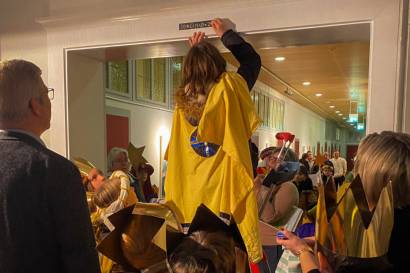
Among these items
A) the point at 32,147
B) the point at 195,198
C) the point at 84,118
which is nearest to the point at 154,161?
the point at 84,118

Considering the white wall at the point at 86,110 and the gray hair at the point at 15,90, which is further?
the white wall at the point at 86,110

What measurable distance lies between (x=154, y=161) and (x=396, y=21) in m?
3.43

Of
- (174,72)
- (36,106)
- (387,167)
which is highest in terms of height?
(174,72)

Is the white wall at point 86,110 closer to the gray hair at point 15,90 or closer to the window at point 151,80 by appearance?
the gray hair at point 15,90

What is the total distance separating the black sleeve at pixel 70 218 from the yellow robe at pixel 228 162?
0.32 m

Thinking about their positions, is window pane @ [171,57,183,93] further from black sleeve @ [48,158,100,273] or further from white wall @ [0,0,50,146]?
Answer: black sleeve @ [48,158,100,273]

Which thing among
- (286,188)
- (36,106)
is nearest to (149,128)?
(286,188)

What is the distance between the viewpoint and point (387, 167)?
0.89 m

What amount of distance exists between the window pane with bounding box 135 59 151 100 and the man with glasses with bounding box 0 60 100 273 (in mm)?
3146

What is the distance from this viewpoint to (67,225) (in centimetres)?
80

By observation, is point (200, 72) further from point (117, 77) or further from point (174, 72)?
point (174, 72)

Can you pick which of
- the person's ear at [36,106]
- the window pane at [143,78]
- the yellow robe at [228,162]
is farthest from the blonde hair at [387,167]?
the window pane at [143,78]

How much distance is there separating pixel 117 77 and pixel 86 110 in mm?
1718

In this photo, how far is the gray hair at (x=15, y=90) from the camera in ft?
2.67
